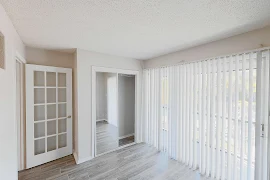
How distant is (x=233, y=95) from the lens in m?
2.06

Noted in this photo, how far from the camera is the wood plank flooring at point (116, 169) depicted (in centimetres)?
236

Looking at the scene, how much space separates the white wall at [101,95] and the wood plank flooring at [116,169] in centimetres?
97

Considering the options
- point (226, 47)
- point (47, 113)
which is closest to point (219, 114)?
point (226, 47)

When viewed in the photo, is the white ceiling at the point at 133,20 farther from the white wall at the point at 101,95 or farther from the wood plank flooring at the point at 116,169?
the wood plank flooring at the point at 116,169

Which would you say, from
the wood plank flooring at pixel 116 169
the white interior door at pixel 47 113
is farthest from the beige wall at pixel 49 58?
the wood plank flooring at pixel 116 169

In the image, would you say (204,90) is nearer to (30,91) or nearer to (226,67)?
(226,67)

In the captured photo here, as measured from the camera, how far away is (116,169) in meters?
2.59

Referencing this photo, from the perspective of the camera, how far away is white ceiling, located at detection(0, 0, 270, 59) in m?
1.32

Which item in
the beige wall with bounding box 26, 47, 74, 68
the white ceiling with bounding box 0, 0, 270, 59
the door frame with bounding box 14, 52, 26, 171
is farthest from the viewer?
the beige wall with bounding box 26, 47, 74, 68

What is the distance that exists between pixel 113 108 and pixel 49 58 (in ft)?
6.00

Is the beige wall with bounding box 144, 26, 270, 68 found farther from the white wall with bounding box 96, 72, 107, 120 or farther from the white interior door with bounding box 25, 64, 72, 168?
the white interior door with bounding box 25, 64, 72, 168

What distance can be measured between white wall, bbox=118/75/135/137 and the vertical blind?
0.88m

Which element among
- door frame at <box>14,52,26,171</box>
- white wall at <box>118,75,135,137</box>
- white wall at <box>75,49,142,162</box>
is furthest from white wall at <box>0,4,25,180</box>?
white wall at <box>118,75,135,137</box>

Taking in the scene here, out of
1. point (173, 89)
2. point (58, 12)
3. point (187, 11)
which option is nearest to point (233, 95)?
point (173, 89)
